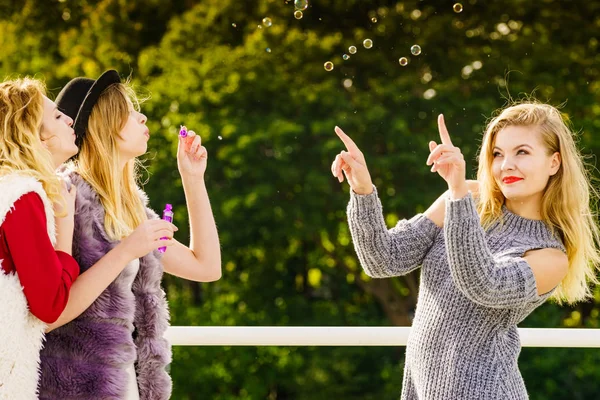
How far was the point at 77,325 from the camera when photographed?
76.2 inches

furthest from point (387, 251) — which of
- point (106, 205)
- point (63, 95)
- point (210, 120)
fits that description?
point (210, 120)

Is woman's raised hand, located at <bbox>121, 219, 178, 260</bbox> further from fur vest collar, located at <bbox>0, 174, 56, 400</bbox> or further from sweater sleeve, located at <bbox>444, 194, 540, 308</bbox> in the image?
sweater sleeve, located at <bbox>444, 194, 540, 308</bbox>

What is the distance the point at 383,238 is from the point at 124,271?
2.02ft

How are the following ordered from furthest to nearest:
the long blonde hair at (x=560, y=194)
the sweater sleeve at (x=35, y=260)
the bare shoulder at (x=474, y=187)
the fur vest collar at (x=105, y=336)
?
the bare shoulder at (x=474, y=187) < the long blonde hair at (x=560, y=194) < the fur vest collar at (x=105, y=336) < the sweater sleeve at (x=35, y=260)

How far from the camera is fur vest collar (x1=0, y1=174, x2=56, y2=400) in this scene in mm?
1777

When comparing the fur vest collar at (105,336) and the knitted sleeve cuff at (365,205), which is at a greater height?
the knitted sleeve cuff at (365,205)

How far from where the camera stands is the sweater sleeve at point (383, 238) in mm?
2102

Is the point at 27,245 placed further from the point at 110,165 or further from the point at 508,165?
the point at 508,165

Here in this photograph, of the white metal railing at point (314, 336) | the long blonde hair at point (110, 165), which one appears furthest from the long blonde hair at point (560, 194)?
the long blonde hair at point (110, 165)

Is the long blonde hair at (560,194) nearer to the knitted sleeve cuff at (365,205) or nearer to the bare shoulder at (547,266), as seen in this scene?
the bare shoulder at (547,266)

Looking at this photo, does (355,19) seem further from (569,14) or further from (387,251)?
(387,251)

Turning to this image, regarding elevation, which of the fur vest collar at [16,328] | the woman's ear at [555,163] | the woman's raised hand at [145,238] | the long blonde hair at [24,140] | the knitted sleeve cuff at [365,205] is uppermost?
the woman's ear at [555,163]

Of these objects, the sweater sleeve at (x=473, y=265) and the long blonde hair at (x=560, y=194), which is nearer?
the sweater sleeve at (x=473, y=265)

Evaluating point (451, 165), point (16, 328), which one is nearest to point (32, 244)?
point (16, 328)
